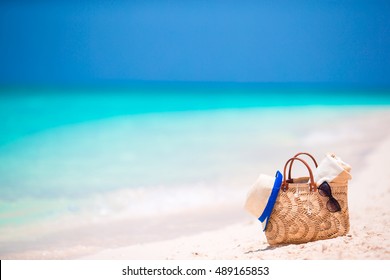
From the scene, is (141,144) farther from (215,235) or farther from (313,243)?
(313,243)

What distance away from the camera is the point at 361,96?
17.3 feet

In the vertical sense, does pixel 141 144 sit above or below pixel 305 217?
above

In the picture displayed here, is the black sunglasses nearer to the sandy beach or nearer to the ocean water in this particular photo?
the sandy beach

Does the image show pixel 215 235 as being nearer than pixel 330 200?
No

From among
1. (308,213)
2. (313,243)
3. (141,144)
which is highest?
(141,144)

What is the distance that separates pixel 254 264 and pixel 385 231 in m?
0.57

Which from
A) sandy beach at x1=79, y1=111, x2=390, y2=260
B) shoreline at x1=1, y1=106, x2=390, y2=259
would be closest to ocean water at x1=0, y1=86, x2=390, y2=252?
shoreline at x1=1, y1=106, x2=390, y2=259

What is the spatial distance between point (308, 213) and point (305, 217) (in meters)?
0.02

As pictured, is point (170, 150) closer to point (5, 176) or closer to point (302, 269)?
point (5, 176)

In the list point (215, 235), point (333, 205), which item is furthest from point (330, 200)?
point (215, 235)

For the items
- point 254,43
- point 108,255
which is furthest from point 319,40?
point 108,255

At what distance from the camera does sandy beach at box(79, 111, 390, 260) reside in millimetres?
1737

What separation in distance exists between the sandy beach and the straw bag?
0.04 meters

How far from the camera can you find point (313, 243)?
181 centimetres
